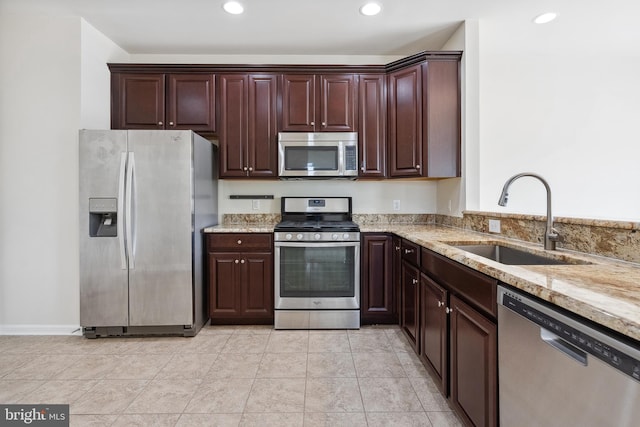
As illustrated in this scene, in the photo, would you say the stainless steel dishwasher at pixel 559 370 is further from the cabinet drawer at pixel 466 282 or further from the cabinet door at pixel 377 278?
the cabinet door at pixel 377 278

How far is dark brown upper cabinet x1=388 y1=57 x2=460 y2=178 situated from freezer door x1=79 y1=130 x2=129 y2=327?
2.49 m

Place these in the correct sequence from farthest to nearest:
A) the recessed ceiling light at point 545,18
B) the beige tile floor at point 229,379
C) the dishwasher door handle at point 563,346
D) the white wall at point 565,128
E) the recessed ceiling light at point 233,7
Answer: the white wall at point 565,128, the recessed ceiling light at point 545,18, the recessed ceiling light at point 233,7, the beige tile floor at point 229,379, the dishwasher door handle at point 563,346

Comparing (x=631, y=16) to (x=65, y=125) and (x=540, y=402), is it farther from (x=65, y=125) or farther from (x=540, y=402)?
(x=65, y=125)

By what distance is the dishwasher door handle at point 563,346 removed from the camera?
2.67 ft

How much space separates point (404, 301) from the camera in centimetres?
248

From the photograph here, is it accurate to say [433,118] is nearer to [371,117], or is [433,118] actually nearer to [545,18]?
[371,117]

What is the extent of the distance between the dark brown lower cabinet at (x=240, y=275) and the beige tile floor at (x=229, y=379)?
0.77ft

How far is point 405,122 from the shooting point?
2.83m

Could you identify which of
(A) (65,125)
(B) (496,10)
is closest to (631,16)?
(B) (496,10)

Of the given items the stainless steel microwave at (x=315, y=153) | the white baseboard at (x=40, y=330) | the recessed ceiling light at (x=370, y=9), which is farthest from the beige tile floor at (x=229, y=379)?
the recessed ceiling light at (x=370, y=9)

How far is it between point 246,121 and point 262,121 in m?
0.16

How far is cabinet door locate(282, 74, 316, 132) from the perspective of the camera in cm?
293

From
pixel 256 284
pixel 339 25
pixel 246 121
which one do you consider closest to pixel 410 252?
pixel 256 284

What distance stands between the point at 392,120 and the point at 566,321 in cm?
239
